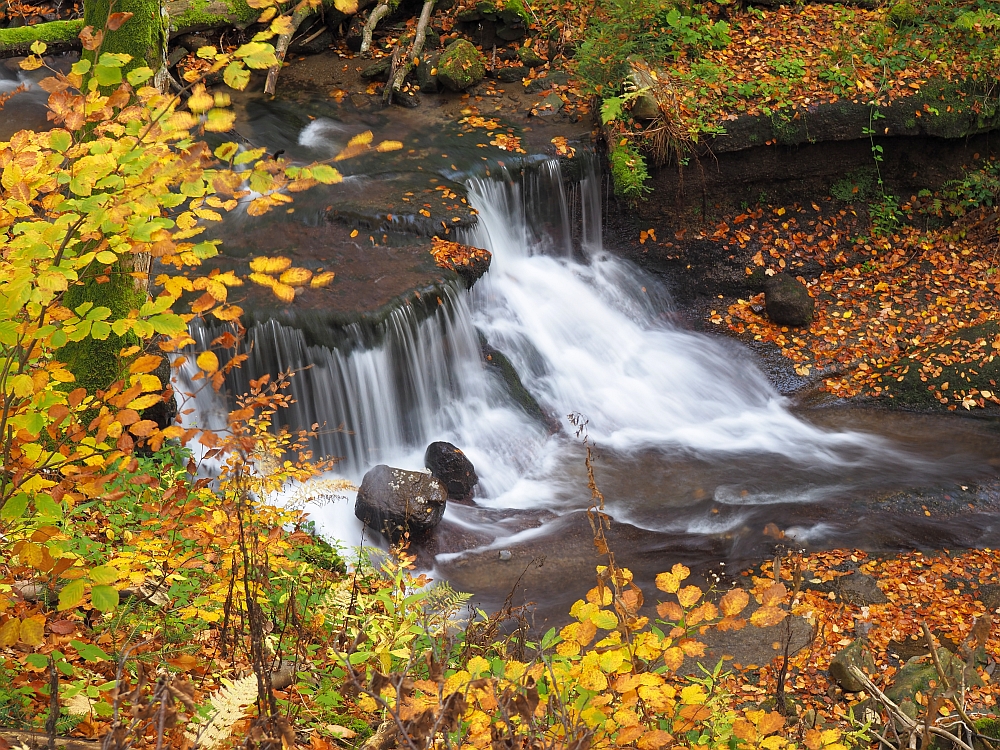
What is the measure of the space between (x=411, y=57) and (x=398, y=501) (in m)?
8.00

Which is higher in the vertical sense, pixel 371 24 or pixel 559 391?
pixel 371 24

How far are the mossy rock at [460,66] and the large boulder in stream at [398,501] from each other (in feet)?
22.9

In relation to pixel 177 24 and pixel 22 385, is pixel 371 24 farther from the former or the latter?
pixel 22 385

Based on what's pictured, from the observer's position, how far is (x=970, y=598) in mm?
6309

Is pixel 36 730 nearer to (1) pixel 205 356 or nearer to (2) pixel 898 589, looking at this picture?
(1) pixel 205 356

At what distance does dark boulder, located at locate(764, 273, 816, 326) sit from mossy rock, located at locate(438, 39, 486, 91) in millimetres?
5360

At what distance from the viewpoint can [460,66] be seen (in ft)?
39.0

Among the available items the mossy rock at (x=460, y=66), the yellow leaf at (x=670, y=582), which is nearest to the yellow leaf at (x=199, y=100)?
the yellow leaf at (x=670, y=582)

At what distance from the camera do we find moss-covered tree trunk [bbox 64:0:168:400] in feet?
17.9

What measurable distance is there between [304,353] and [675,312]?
17.4ft

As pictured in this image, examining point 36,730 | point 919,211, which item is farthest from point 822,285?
point 36,730

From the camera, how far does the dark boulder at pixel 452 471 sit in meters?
7.85

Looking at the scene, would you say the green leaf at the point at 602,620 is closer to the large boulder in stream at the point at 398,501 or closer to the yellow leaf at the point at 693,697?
the yellow leaf at the point at 693,697

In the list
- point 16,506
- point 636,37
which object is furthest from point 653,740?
point 636,37
